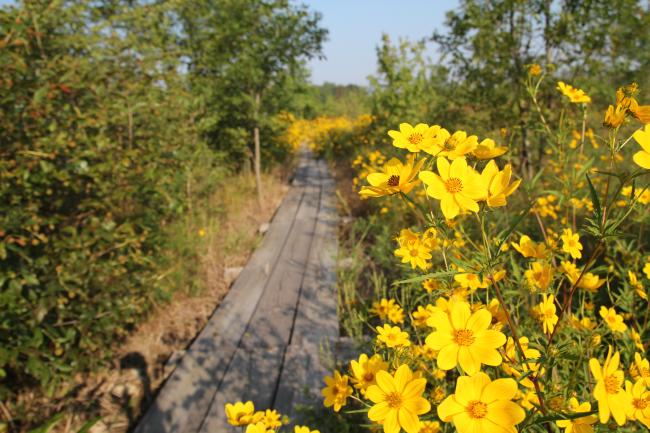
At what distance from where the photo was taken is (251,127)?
5.61m

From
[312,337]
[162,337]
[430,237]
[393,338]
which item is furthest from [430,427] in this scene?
[162,337]

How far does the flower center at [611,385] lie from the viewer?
635mm

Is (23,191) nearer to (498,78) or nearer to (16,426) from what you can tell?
(16,426)

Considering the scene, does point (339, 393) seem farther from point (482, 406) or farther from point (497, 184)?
point (497, 184)

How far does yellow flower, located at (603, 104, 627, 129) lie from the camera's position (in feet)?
2.55

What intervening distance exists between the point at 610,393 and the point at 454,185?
43 cm

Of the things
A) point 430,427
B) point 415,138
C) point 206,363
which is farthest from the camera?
point 206,363

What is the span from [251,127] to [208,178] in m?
1.40

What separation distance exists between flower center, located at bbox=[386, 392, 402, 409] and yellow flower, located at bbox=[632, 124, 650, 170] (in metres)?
0.53

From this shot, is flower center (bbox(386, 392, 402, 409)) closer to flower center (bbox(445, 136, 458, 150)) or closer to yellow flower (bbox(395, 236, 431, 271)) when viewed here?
yellow flower (bbox(395, 236, 431, 271))

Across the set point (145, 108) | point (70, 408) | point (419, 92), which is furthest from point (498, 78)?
point (70, 408)

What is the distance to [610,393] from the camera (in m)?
0.63

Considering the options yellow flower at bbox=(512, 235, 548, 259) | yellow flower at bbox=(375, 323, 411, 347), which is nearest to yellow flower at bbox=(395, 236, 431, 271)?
yellow flower at bbox=(375, 323, 411, 347)

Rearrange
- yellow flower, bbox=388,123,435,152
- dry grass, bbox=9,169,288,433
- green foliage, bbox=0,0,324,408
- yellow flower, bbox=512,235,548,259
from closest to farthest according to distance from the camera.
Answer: yellow flower, bbox=388,123,435,152 < yellow flower, bbox=512,235,548,259 < green foliage, bbox=0,0,324,408 < dry grass, bbox=9,169,288,433
